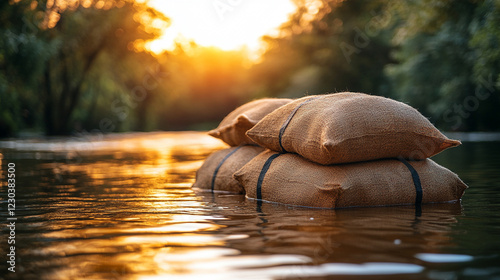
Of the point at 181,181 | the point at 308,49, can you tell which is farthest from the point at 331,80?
the point at 181,181

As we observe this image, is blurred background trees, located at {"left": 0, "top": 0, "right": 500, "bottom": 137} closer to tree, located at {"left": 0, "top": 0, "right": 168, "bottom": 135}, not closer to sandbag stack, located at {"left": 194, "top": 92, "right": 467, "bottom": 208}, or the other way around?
tree, located at {"left": 0, "top": 0, "right": 168, "bottom": 135}

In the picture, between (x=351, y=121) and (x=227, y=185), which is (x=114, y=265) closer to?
(x=351, y=121)

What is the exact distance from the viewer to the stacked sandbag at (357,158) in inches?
183

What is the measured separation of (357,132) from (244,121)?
180 centimetres

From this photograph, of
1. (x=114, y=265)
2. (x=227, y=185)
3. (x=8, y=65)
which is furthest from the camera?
(x=8, y=65)

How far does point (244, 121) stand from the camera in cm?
622

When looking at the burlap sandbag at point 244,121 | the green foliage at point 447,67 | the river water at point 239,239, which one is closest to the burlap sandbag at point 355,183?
the river water at point 239,239

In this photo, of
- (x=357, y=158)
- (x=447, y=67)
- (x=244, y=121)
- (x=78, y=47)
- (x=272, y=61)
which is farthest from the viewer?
(x=272, y=61)

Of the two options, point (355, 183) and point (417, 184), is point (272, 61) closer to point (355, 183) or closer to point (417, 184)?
point (417, 184)

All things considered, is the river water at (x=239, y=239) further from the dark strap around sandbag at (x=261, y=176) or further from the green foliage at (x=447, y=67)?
the green foliage at (x=447, y=67)

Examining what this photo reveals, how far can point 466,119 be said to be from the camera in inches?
956

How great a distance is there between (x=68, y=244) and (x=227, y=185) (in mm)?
2941

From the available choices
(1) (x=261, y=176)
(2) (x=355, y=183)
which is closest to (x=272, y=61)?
(1) (x=261, y=176)

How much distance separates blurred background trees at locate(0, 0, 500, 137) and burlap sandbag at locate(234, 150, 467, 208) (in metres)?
3.94
